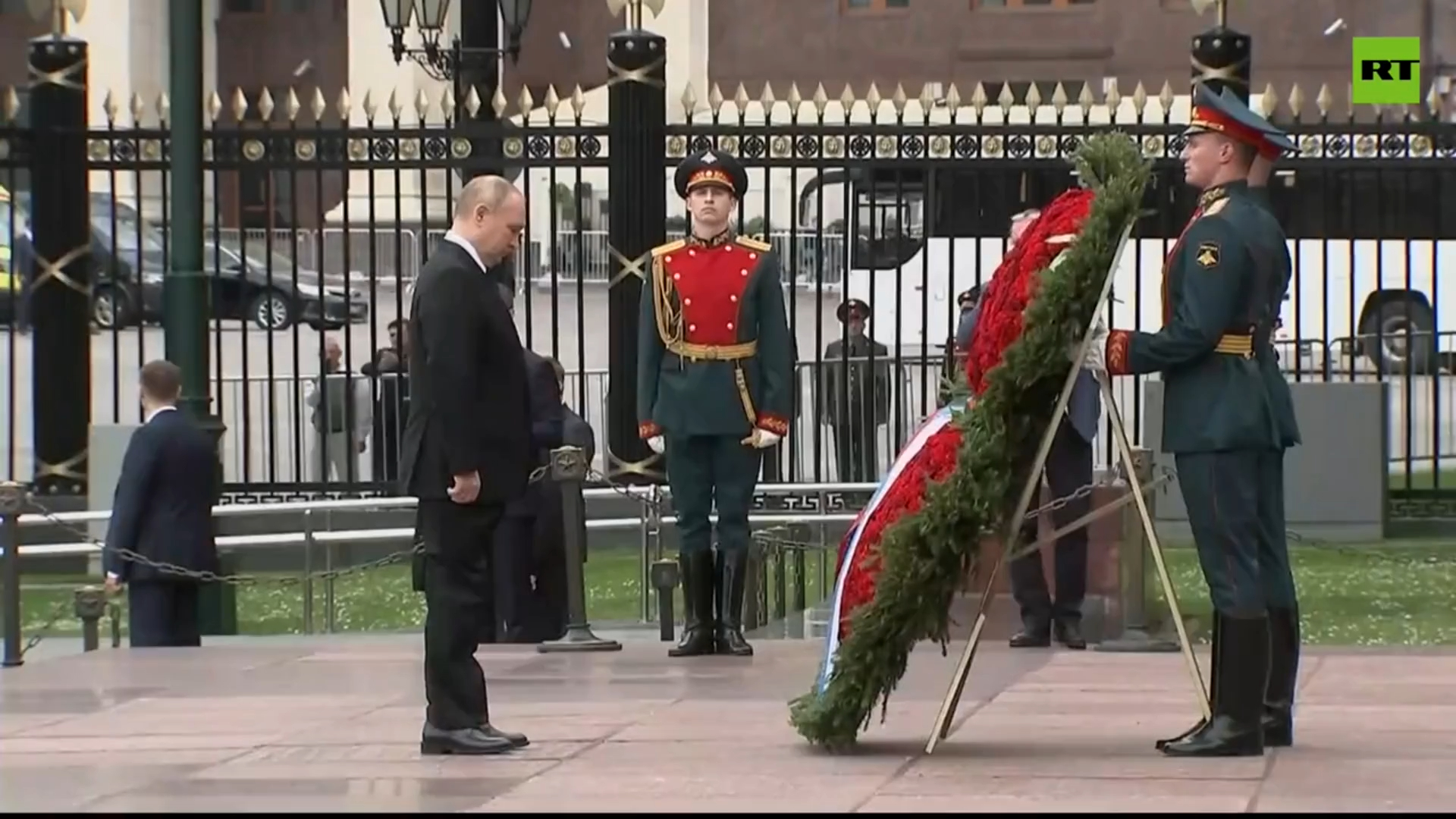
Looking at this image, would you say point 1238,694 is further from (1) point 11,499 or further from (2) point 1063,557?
(1) point 11,499

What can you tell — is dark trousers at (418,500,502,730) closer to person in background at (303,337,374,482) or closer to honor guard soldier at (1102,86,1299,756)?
honor guard soldier at (1102,86,1299,756)

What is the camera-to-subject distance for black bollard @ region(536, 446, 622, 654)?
1241 centimetres

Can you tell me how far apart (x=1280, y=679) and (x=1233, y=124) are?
1.83 m

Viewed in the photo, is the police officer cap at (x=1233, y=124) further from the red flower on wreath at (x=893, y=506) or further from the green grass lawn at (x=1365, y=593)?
the green grass lawn at (x=1365, y=593)

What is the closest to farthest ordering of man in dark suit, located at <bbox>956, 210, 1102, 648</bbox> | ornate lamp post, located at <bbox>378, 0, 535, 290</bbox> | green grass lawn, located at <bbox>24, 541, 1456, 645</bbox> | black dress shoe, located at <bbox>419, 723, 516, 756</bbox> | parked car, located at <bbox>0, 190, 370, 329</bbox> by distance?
1. black dress shoe, located at <bbox>419, 723, 516, 756</bbox>
2. man in dark suit, located at <bbox>956, 210, 1102, 648</bbox>
3. green grass lawn, located at <bbox>24, 541, 1456, 645</bbox>
4. ornate lamp post, located at <bbox>378, 0, 535, 290</bbox>
5. parked car, located at <bbox>0, 190, 370, 329</bbox>

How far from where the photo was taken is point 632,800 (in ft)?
25.8

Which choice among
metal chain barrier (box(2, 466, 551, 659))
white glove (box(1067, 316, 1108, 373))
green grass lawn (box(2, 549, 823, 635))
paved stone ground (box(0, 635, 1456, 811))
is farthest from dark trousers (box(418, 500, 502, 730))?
green grass lawn (box(2, 549, 823, 635))

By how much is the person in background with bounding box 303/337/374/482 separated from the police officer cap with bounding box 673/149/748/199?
5.76 m

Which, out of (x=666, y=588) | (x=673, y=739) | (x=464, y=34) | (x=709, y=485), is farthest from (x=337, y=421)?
(x=673, y=739)

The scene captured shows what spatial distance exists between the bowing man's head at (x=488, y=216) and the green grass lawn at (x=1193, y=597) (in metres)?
5.37

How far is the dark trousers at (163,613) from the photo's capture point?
12.7 meters

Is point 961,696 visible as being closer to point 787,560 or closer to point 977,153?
point 787,560

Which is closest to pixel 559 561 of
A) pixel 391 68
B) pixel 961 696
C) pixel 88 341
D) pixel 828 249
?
pixel 961 696

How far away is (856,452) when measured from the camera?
1817cm
